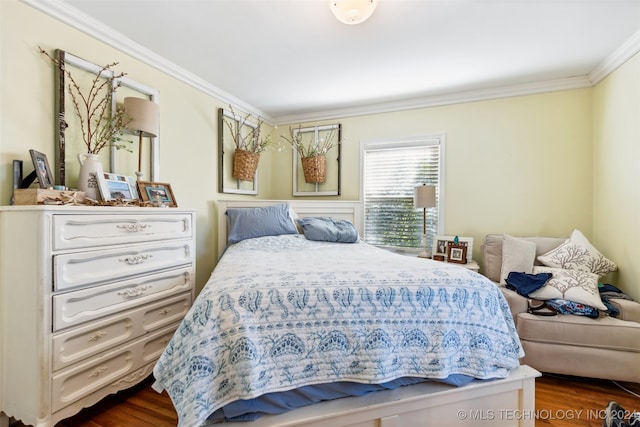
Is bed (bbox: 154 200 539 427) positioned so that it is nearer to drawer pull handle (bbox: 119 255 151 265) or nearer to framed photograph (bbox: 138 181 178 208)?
drawer pull handle (bbox: 119 255 151 265)

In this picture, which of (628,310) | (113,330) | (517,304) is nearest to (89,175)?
(113,330)

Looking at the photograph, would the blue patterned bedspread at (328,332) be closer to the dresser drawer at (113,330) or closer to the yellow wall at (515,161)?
the dresser drawer at (113,330)

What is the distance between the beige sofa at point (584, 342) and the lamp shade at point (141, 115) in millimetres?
3121

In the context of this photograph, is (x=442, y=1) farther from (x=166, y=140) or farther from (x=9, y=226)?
(x=9, y=226)

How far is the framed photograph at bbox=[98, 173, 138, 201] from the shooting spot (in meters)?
1.84

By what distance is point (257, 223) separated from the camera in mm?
2771

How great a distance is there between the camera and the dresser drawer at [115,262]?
144 cm

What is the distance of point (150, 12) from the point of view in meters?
1.87

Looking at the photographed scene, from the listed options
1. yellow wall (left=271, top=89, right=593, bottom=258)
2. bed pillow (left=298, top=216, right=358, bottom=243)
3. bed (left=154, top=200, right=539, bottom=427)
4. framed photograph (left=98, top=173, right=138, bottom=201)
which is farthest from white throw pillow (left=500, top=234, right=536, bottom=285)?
framed photograph (left=98, top=173, right=138, bottom=201)

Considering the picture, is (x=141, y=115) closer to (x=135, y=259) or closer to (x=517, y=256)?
(x=135, y=259)

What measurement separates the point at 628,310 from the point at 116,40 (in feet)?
13.7

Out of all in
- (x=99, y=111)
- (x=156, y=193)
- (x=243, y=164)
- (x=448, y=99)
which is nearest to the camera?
(x=99, y=111)

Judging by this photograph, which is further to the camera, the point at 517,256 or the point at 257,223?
the point at 257,223

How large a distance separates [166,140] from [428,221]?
2.95 meters
